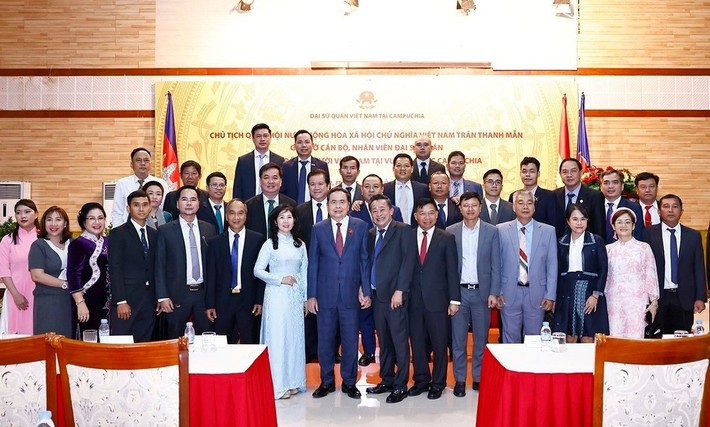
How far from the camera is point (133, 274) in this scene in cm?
555

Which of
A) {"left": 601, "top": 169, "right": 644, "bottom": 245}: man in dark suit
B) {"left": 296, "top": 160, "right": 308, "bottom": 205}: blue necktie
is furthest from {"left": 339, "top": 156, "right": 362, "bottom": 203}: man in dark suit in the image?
{"left": 601, "top": 169, "right": 644, "bottom": 245}: man in dark suit

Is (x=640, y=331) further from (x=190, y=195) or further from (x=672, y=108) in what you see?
(x=672, y=108)

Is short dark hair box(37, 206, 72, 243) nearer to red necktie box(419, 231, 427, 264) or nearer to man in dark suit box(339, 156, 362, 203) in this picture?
man in dark suit box(339, 156, 362, 203)

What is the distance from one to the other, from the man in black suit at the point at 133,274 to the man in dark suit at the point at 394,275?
1692 mm

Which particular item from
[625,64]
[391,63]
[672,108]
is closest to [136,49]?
[391,63]

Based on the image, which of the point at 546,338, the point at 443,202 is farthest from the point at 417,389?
the point at 546,338

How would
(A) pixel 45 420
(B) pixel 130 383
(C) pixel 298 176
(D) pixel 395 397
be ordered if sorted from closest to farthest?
1. (A) pixel 45 420
2. (B) pixel 130 383
3. (D) pixel 395 397
4. (C) pixel 298 176

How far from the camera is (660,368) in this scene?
9.75 ft

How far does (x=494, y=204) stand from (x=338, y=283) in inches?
66.5

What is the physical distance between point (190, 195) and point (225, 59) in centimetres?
479

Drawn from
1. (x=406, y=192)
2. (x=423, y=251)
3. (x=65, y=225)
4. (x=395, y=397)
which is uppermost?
(x=406, y=192)

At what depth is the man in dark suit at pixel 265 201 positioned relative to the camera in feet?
20.6

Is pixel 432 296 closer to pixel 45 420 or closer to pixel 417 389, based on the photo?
pixel 417 389

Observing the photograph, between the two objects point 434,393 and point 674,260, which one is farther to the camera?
point 674,260
